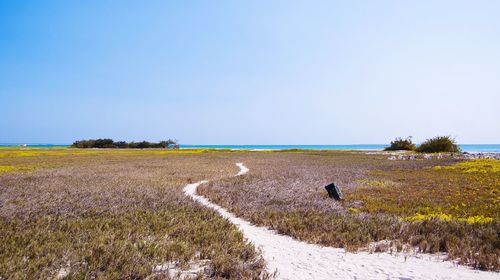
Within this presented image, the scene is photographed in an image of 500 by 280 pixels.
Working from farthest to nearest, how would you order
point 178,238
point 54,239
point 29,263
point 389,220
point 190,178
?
point 190,178
point 389,220
point 178,238
point 54,239
point 29,263

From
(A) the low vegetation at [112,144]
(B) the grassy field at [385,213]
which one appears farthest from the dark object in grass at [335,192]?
(A) the low vegetation at [112,144]

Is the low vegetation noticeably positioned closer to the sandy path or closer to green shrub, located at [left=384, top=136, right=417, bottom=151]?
green shrub, located at [left=384, top=136, right=417, bottom=151]

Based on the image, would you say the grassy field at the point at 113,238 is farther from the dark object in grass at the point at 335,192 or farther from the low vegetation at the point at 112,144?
the low vegetation at the point at 112,144

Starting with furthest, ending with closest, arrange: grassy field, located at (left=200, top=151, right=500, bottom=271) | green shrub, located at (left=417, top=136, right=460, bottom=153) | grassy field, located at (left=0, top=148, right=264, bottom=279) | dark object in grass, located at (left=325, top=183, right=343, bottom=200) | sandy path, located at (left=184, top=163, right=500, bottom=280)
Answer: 1. green shrub, located at (left=417, top=136, right=460, bottom=153)
2. dark object in grass, located at (left=325, top=183, right=343, bottom=200)
3. grassy field, located at (left=200, top=151, right=500, bottom=271)
4. sandy path, located at (left=184, top=163, right=500, bottom=280)
5. grassy field, located at (left=0, top=148, right=264, bottom=279)

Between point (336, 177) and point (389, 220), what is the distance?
1467 cm

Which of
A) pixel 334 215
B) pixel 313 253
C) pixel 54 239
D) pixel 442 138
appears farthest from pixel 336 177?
pixel 442 138

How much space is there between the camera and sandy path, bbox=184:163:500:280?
6625 millimetres

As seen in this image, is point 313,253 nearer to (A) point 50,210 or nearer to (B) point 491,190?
(A) point 50,210

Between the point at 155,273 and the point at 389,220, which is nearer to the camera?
the point at 155,273

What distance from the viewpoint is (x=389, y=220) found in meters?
10.8

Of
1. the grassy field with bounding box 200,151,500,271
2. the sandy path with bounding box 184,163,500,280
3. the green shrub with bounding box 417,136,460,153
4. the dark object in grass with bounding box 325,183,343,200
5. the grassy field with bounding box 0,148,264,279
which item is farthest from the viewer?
the green shrub with bounding box 417,136,460,153

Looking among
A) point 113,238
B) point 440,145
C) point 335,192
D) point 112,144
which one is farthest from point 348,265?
point 112,144

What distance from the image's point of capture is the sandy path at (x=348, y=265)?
662cm

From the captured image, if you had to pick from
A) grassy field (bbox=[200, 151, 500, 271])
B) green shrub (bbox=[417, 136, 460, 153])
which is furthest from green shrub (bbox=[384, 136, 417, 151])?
grassy field (bbox=[200, 151, 500, 271])
